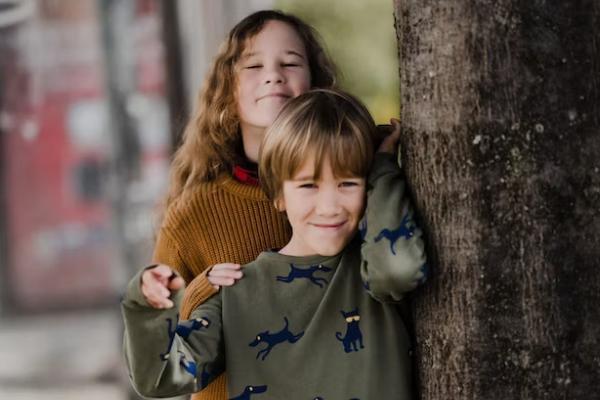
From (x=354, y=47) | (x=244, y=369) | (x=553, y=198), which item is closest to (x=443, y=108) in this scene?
(x=553, y=198)

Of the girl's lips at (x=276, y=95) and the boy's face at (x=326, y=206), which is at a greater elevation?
the girl's lips at (x=276, y=95)

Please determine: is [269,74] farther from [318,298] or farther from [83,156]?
[83,156]

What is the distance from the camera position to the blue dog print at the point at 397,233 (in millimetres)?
2238

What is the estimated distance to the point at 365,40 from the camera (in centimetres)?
721

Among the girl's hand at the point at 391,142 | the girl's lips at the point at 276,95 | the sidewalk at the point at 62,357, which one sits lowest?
the sidewalk at the point at 62,357

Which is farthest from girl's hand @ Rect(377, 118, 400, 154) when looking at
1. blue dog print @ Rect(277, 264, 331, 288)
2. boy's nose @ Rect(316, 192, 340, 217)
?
blue dog print @ Rect(277, 264, 331, 288)

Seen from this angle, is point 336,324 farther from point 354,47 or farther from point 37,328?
point 37,328

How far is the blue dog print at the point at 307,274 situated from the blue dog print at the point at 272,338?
10cm

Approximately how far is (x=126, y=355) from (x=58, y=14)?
21.4ft

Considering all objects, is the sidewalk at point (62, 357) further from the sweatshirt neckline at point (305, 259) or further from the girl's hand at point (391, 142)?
the girl's hand at point (391, 142)

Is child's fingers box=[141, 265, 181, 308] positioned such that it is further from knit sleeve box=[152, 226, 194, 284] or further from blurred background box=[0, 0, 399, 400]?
blurred background box=[0, 0, 399, 400]

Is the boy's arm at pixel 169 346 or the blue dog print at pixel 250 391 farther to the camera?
the blue dog print at pixel 250 391

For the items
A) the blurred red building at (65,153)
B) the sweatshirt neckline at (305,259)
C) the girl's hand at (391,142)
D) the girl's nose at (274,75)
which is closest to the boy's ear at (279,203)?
the sweatshirt neckline at (305,259)

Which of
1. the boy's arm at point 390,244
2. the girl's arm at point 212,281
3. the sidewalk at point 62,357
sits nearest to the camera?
the boy's arm at point 390,244
